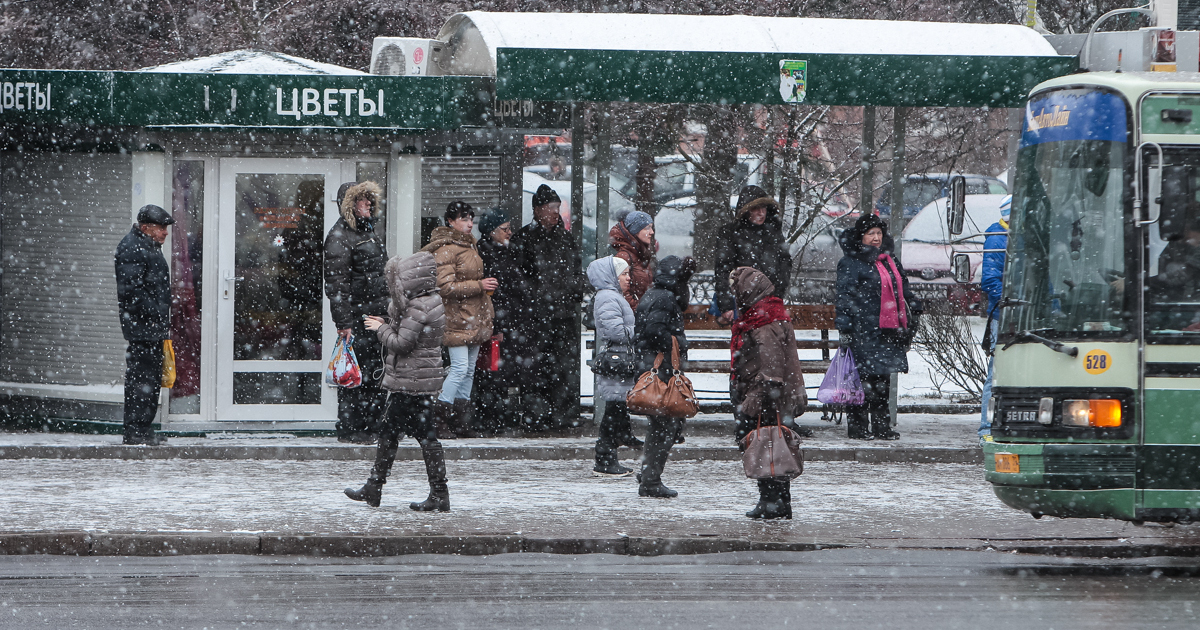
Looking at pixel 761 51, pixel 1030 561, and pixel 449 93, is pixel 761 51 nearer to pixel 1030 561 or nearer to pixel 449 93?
pixel 449 93

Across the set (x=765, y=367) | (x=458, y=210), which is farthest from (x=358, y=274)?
(x=765, y=367)

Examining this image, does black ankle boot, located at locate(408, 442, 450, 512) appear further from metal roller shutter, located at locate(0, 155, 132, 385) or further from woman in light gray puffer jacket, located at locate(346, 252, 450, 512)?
metal roller shutter, located at locate(0, 155, 132, 385)

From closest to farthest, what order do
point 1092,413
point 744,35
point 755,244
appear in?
point 1092,413 → point 755,244 → point 744,35

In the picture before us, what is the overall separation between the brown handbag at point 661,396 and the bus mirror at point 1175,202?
10.4 ft

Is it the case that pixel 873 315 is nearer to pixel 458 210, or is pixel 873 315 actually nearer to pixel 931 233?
pixel 458 210

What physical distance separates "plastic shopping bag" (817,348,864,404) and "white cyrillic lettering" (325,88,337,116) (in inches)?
176

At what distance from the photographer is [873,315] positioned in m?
12.4

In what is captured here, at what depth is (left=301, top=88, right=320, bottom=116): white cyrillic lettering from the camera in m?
11.8

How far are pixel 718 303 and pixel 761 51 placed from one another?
2058 mm

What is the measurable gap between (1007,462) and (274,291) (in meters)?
6.87

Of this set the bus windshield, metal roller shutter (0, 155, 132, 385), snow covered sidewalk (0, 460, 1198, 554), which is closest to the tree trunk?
snow covered sidewalk (0, 460, 1198, 554)

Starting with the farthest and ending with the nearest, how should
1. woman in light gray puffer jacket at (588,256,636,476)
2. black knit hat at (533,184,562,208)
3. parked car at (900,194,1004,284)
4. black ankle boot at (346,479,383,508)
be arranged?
parked car at (900,194,1004,284), black knit hat at (533,184,562,208), woman in light gray puffer jacket at (588,256,636,476), black ankle boot at (346,479,383,508)

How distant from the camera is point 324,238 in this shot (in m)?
12.7

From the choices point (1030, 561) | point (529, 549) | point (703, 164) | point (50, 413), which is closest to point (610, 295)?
point (529, 549)
